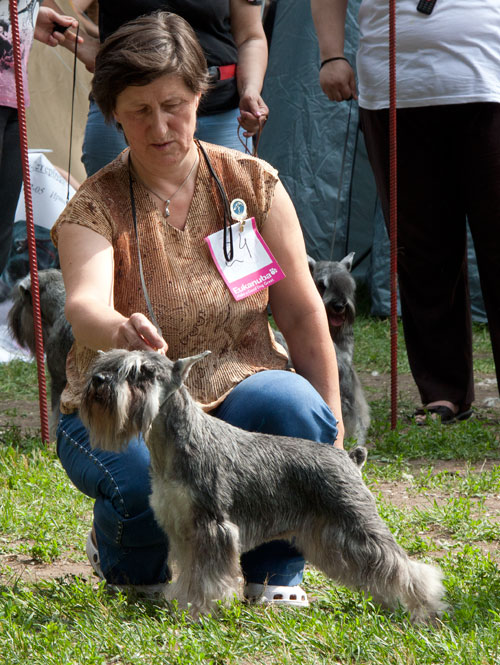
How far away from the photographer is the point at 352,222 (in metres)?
8.70

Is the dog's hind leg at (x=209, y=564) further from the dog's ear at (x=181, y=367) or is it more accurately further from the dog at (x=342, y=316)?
the dog at (x=342, y=316)

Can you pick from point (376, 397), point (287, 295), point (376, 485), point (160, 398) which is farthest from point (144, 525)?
point (376, 397)

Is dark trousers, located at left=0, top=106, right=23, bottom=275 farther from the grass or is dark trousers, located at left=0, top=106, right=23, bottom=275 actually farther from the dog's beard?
the dog's beard

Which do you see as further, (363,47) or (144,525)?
(363,47)

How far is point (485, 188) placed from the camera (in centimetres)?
435

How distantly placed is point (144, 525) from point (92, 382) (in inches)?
26.4

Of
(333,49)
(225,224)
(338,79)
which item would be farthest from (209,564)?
(333,49)

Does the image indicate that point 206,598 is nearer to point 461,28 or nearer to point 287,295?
point 287,295

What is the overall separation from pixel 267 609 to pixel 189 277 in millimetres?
1006

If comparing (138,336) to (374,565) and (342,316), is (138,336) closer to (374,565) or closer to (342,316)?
(374,565)

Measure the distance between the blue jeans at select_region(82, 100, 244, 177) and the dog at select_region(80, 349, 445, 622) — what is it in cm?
193

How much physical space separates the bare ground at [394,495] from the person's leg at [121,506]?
0.22m

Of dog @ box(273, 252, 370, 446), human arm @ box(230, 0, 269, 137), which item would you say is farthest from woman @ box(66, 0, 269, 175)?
dog @ box(273, 252, 370, 446)

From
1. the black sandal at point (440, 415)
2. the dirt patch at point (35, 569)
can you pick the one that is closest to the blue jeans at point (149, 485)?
the dirt patch at point (35, 569)
